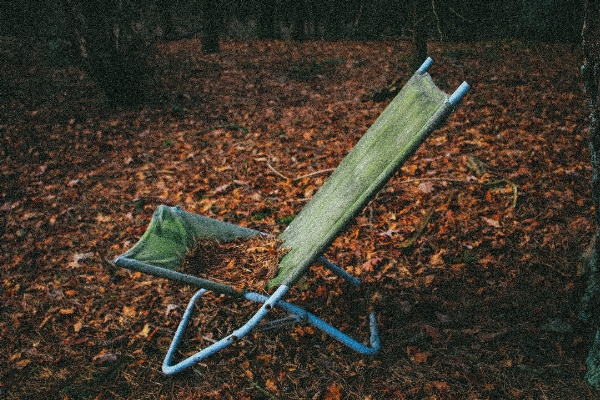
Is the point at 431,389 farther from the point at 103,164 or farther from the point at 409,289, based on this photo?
the point at 103,164

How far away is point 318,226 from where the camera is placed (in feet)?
7.36

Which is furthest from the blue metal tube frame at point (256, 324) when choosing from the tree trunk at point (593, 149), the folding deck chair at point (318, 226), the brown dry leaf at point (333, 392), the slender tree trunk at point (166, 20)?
the slender tree trunk at point (166, 20)

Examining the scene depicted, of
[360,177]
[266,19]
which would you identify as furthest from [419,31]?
[266,19]

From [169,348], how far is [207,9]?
9090 millimetres

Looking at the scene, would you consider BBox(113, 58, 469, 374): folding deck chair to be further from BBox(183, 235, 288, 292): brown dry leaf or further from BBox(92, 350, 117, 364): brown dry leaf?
BBox(92, 350, 117, 364): brown dry leaf

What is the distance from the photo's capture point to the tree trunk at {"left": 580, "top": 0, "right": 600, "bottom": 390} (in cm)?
167

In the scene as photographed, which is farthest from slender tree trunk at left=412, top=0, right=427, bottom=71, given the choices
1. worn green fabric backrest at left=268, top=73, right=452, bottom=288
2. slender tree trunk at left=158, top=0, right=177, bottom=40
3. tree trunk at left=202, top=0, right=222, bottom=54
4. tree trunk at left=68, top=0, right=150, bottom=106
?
slender tree trunk at left=158, top=0, right=177, bottom=40

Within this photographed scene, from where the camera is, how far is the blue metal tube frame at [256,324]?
1.84 metres

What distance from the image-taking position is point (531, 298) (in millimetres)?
2479

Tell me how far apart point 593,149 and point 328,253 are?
73.0 inches

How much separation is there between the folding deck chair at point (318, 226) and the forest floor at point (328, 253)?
11.5 inches

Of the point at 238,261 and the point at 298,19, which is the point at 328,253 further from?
the point at 298,19

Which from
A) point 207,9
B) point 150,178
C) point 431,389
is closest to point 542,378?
point 431,389

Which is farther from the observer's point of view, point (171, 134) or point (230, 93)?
point (230, 93)
